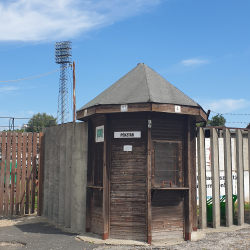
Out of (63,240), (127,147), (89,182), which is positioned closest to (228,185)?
(127,147)

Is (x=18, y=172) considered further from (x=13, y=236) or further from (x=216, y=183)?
(x=216, y=183)

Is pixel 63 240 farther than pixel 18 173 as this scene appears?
No

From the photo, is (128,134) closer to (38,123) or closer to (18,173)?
(18,173)

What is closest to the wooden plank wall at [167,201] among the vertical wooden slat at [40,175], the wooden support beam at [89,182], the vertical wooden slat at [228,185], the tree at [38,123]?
the wooden support beam at [89,182]

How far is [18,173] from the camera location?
12.0 metres

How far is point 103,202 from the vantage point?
8508mm

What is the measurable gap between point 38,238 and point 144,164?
11.7ft

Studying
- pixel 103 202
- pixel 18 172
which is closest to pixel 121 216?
pixel 103 202

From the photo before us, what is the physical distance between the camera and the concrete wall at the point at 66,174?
9.65 metres

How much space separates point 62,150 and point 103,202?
287 cm

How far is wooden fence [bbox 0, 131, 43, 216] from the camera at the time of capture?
39.1ft

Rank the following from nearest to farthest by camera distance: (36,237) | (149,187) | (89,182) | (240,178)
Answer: (149,187) → (36,237) → (89,182) → (240,178)

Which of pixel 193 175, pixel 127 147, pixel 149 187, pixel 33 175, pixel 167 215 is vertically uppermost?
pixel 127 147

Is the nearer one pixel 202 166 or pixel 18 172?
pixel 202 166
